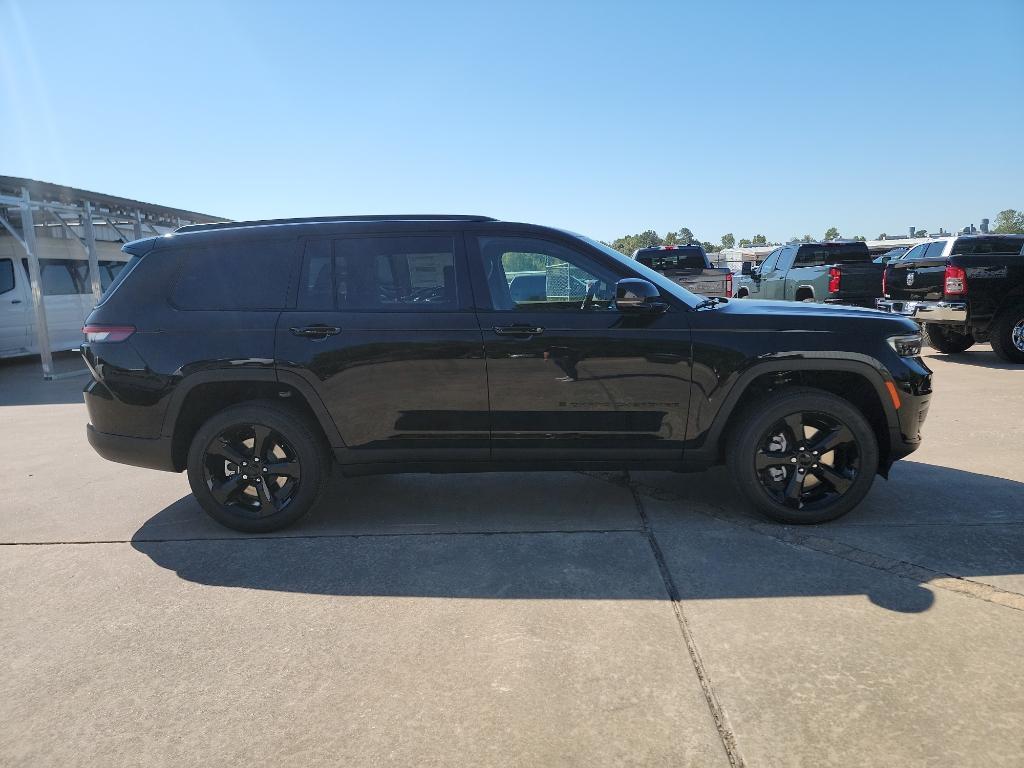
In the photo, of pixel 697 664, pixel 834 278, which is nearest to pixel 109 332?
pixel 697 664

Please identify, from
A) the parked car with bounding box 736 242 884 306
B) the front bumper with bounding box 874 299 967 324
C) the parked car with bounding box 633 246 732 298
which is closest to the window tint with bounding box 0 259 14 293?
the parked car with bounding box 633 246 732 298

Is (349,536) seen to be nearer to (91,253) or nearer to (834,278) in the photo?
(834,278)

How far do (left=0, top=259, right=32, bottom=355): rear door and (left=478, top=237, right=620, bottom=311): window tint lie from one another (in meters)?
12.2

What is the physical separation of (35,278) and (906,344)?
511 inches

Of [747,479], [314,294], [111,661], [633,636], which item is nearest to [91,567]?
[111,661]

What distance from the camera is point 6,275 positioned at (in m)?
12.4

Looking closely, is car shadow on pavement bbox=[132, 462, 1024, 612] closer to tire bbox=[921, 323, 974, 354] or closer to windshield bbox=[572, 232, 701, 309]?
windshield bbox=[572, 232, 701, 309]

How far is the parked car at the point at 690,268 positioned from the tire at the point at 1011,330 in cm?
521

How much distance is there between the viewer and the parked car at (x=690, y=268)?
558 inches

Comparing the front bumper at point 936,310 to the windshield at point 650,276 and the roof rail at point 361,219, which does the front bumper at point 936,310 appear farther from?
the roof rail at point 361,219

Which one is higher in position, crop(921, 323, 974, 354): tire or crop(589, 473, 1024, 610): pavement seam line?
crop(921, 323, 974, 354): tire

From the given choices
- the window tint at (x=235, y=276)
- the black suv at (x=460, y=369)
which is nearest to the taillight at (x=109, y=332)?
the black suv at (x=460, y=369)

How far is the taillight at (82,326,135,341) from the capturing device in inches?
155

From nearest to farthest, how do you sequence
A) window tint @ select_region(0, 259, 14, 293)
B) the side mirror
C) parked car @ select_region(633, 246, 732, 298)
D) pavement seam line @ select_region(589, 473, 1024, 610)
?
pavement seam line @ select_region(589, 473, 1024, 610) < the side mirror < window tint @ select_region(0, 259, 14, 293) < parked car @ select_region(633, 246, 732, 298)
